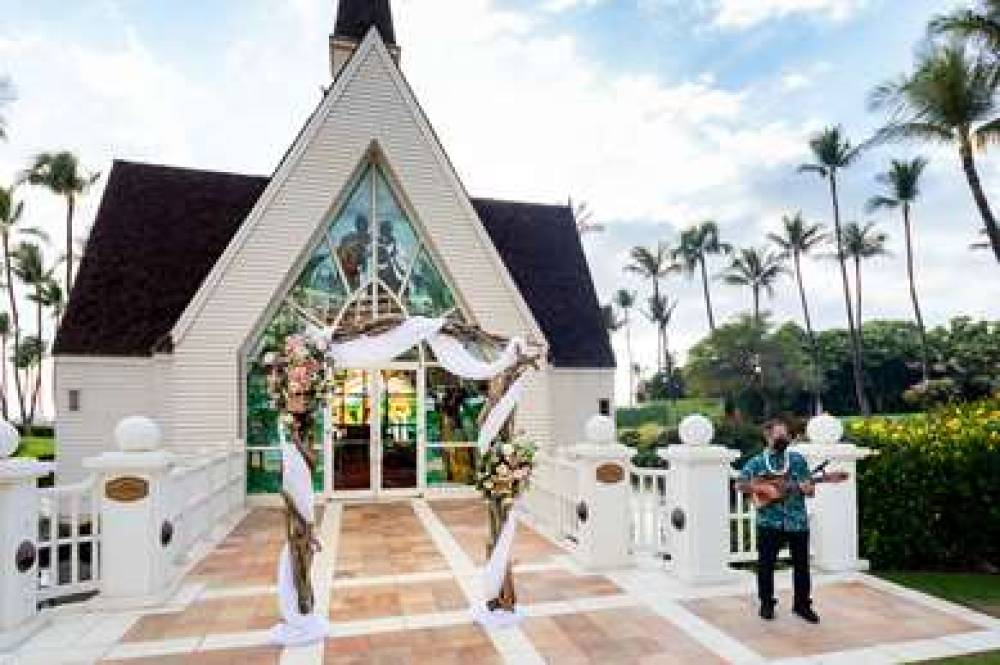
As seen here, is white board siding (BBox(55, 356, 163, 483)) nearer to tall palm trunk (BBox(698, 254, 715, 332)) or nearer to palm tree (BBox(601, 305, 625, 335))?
tall palm trunk (BBox(698, 254, 715, 332))

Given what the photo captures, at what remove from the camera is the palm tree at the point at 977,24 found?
16688mm

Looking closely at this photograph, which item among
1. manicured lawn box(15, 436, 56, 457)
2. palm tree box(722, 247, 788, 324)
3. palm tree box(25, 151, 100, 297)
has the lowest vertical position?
manicured lawn box(15, 436, 56, 457)

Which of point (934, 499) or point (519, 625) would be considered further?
point (934, 499)

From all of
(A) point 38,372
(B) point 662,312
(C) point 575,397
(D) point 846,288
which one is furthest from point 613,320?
(C) point 575,397

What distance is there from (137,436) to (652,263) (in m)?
55.3

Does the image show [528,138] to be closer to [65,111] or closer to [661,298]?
[65,111]

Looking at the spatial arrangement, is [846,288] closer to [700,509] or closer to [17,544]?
[700,509]

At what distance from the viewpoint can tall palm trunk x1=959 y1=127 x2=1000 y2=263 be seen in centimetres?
1619

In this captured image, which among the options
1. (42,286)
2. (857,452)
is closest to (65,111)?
(857,452)

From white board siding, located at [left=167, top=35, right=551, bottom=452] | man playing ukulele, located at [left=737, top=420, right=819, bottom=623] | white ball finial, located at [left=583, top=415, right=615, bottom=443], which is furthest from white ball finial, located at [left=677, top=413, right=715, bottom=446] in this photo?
white board siding, located at [left=167, top=35, right=551, bottom=452]

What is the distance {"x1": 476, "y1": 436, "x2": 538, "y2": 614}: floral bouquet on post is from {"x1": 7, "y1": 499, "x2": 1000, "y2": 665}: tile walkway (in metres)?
0.35

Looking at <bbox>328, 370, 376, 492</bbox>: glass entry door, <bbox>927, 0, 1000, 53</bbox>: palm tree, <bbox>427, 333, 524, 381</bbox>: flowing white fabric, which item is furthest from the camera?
<bbox>927, 0, 1000, 53</bbox>: palm tree

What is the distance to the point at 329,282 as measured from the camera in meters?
12.9

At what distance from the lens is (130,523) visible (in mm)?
6688
